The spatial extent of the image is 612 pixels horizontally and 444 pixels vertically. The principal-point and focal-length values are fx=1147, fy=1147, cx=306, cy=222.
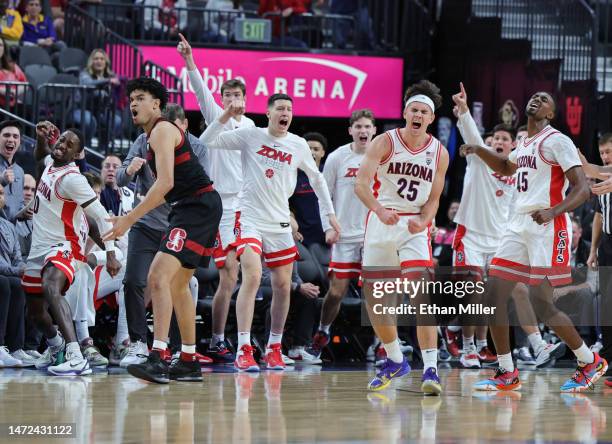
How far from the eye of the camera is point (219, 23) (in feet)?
53.9

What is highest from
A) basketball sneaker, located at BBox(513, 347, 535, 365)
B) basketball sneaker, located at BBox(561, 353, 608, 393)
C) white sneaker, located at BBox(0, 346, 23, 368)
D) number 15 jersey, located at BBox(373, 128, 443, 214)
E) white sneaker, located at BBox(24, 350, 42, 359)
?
number 15 jersey, located at BBox(373, 128, 443, 214)

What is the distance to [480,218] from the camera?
34.6 ft

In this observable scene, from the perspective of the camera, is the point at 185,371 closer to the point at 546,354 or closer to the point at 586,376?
the point at 586,376

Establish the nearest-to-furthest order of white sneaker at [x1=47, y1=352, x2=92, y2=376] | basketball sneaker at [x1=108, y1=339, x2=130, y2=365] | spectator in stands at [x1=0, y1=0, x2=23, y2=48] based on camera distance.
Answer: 1. white sneaker at [x1=47, y1=352, x2=92, y2=376]
2. basketball sneaker at [x1=108, y1=339, x2=130, y2=365]
3. spectator in stands at [x1=0, y1=0, x2=23, y2=48]

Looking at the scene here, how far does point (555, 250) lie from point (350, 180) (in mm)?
2923

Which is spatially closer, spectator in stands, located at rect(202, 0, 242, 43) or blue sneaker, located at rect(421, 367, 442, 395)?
blue sneaker, located at rect(421, 367, 442, 395)

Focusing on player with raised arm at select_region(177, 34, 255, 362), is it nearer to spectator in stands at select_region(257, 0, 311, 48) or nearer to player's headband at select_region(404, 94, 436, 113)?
player's headband at select_region(404, 94, 436, 113)

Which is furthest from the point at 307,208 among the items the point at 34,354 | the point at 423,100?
the point at 423,100

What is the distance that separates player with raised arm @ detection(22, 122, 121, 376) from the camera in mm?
8570

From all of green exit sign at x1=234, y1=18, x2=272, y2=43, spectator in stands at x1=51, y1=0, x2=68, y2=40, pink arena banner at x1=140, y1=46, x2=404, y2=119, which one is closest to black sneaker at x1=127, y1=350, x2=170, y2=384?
pink arena banner at x1=140, y1=46, x2=404, y2=119

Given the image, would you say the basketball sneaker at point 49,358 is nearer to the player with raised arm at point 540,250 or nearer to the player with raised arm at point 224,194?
the player with raised arm at point 224,194

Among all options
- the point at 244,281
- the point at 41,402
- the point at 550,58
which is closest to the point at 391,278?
the point at 244,281

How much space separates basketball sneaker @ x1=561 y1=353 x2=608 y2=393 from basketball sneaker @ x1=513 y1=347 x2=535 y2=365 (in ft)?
9.36

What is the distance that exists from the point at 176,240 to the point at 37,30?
8149mm
